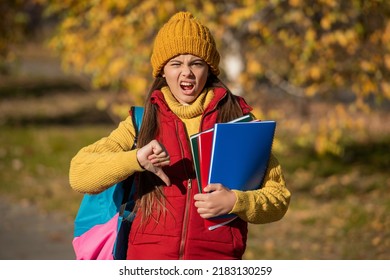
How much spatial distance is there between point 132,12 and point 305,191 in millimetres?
3492

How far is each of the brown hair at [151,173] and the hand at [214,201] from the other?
0.83 ft

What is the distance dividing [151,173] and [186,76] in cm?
41

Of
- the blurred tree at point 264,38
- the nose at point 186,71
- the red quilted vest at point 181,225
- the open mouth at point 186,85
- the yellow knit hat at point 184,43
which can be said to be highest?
the blurred tree at point 264,38

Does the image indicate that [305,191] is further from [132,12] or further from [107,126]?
[107,126]

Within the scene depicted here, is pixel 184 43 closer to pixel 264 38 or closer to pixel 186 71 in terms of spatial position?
pixel 186 71

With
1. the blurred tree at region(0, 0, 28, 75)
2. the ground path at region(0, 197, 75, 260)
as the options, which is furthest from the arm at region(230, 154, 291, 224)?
the blurred tree at region(0, 0, 28, 75)

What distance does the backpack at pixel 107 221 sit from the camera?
3762mm

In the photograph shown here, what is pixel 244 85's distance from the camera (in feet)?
29.1

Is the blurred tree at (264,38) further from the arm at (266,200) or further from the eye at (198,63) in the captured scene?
the arm at (266,200)

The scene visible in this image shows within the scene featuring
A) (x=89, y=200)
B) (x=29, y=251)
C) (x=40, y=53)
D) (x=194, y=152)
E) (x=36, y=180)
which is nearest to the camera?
(x=194, y=152)

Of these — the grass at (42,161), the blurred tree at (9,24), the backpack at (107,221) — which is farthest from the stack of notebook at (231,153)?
the blurred tree at (9,24)

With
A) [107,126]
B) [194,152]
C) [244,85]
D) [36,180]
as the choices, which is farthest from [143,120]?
[107,126]

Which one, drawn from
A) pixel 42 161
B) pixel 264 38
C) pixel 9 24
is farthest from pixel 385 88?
pixel 9 24
